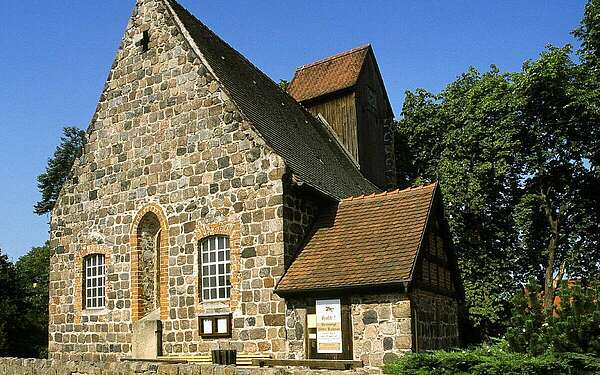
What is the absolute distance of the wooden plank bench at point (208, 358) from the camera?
14844 millimetres

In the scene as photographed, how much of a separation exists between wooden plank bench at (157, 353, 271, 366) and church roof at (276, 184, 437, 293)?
1616 millimetres

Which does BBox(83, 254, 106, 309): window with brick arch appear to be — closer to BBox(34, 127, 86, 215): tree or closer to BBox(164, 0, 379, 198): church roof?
BBox(164, 0, 379, 198): church roof

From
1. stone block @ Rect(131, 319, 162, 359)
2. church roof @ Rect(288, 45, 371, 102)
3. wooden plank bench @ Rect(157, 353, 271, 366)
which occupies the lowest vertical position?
wooden plank bench @ Rect(157, 353, 271, 366)

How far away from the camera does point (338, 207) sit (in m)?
16.5

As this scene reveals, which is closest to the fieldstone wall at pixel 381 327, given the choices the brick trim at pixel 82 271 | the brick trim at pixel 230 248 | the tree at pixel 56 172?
the brick trim at pixel 230 248

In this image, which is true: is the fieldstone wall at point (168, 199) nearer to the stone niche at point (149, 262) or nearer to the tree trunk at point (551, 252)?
the stone niche at point (149, 262)

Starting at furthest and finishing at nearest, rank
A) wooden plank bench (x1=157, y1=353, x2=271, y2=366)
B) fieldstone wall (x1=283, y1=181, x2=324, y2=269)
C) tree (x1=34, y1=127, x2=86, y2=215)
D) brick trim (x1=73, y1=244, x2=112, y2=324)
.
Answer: tree (x1=34, y1=127, x2=86, y2=215) < brick trim (x1=73, y1=244, x2=112, y2=324) < fieldstone wall (x1=283, y1=181, x2=324, y2=269) < wooden plank bench (x1=157, y1=353, x2=271, y2=366)

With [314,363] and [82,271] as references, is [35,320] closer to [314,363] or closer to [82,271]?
[82,271]

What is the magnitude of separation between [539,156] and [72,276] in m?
18.3

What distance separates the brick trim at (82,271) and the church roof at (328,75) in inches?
448

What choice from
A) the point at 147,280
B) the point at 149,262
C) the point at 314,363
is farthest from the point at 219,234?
the point at 314,363

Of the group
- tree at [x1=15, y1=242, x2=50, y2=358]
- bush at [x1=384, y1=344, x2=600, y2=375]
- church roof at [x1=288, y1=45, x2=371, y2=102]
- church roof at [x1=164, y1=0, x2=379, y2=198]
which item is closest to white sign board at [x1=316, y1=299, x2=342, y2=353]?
church roof at [x1=164, y1=0, x2=379, y2=198]

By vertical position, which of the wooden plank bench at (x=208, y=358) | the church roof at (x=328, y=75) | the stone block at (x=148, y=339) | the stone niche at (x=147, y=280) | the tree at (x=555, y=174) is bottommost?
the wooden plank bench at (x=208, y=358)

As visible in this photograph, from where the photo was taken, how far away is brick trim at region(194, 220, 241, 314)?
15.7m
